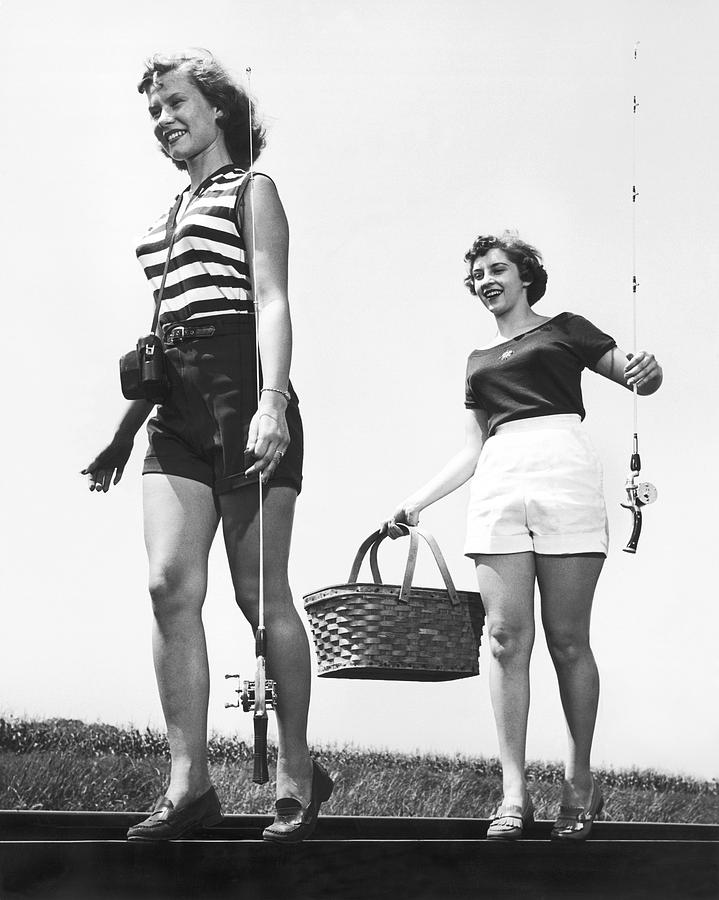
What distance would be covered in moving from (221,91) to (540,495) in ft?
4.65

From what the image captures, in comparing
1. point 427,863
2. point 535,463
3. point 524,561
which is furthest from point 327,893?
point 535,463

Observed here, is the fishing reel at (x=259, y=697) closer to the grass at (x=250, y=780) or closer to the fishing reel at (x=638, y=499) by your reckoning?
the fishing reel at (x=638, y=499)

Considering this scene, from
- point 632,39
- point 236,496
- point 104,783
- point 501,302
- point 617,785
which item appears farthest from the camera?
point 617,785

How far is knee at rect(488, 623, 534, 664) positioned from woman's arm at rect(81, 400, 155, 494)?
3.78 ft

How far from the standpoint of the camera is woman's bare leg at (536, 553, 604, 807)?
358cm

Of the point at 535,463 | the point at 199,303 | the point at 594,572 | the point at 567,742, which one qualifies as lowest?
the point at 567,742

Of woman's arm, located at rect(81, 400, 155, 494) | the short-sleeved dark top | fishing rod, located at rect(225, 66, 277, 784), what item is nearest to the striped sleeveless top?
woman's arm, located at rect(81, 400, 155, 494)

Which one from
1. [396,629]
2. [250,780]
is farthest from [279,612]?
[250,780]

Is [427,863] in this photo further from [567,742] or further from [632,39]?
[632,39]

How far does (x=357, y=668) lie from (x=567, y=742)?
62 centimetres

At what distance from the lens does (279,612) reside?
3.20 m

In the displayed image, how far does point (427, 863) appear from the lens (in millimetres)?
3123

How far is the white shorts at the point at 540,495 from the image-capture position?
11.9 ft

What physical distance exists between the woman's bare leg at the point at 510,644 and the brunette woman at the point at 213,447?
0.56 metres
